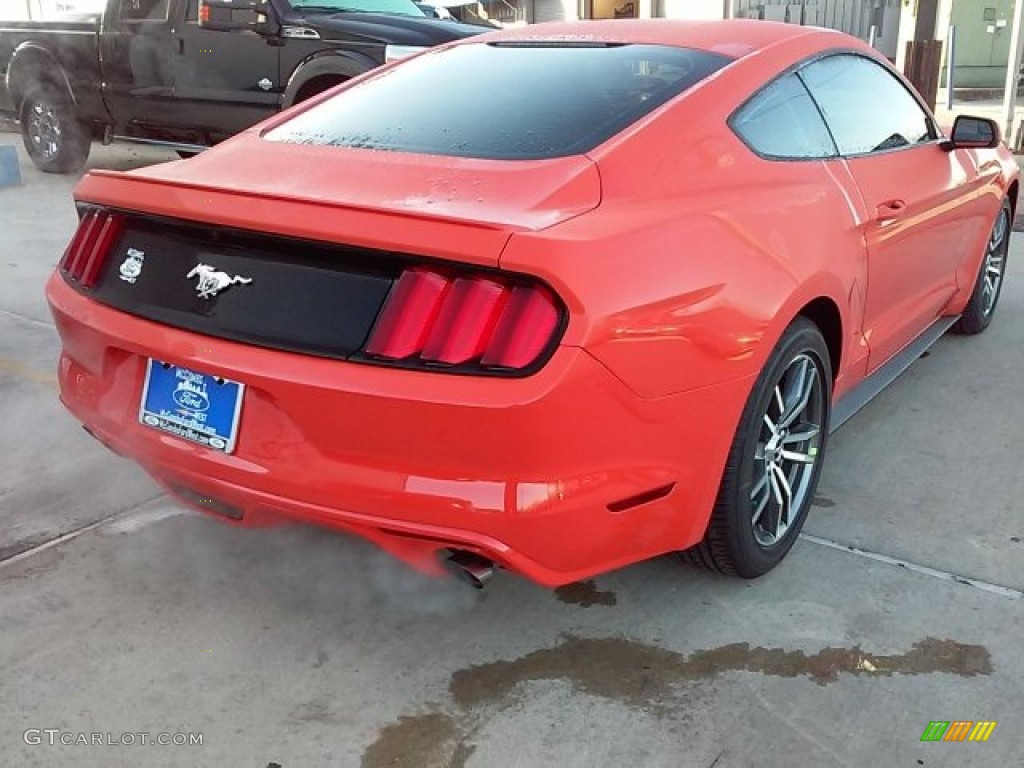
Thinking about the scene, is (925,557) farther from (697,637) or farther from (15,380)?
(15,380)

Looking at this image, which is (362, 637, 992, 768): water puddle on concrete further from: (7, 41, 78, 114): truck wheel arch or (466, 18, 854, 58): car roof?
(7, 41, 78, 114): truck wheel arch

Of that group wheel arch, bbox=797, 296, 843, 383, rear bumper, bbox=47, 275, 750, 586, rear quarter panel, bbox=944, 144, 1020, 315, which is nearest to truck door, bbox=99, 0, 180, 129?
rear quarter panel, bbox=944, 144, 1020, 315

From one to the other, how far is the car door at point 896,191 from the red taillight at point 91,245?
212 cm

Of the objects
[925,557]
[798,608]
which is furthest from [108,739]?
[925,557]

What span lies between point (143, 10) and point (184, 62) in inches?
27.6

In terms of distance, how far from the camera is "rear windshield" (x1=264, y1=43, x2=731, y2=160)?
264cm

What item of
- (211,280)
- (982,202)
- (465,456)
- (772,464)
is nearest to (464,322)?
(465,456)

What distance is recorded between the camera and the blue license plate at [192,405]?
2307 millimetres

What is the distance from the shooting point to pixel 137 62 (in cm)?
824

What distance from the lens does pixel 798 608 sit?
271 centimetres

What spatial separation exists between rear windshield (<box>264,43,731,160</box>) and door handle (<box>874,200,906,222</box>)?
73 cm

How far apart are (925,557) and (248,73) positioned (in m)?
6.30

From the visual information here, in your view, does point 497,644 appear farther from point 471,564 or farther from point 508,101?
point 508,101

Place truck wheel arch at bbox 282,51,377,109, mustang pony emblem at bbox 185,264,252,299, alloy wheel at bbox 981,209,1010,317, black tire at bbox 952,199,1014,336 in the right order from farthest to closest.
Answer: 1. truck wheel arch at bbox 282,51,377,109
2. alloy wheel at bbox 981,209,1010,317
3. black tire at bbox 952,199,1014,336
4. mustang pony emblem at bbox 185,264,252,299
